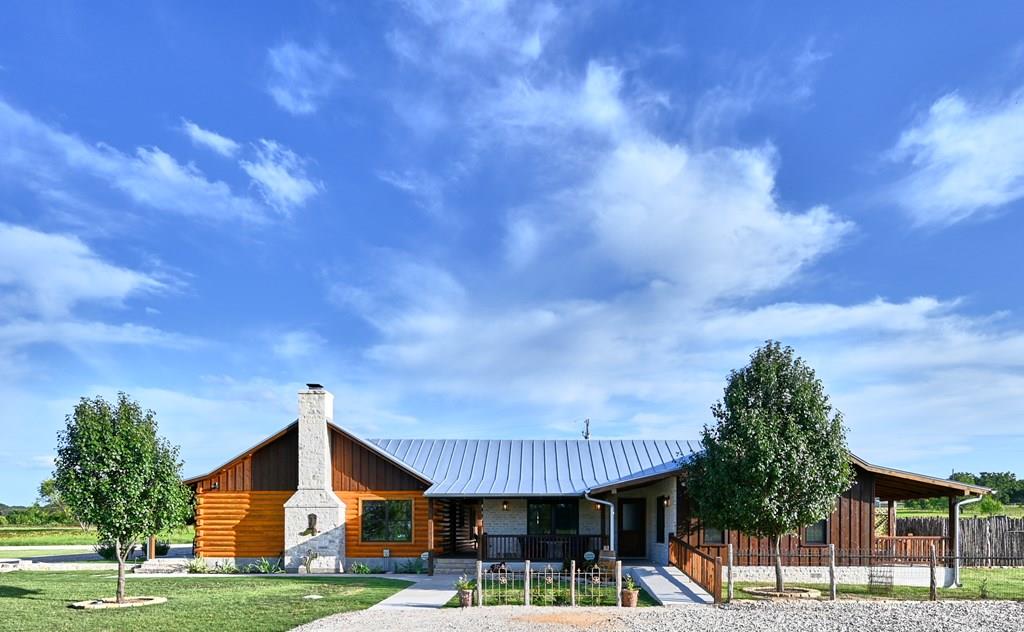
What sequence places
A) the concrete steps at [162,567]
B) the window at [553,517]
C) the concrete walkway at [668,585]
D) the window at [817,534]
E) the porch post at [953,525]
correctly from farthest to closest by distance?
the window at [553,517]
the concrete steps at [162,567]
the window at [817,534]
the porch post at [953,525]
the concrete walkway at [668,585]

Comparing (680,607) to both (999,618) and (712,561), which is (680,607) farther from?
(999,618)

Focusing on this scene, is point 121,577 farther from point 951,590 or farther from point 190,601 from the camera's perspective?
point 951,590

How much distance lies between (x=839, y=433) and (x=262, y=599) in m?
12.6

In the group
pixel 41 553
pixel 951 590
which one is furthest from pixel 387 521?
pixel 41 553

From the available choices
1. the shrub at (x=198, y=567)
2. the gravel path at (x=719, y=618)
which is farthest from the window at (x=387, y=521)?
the gravel path at (x=719, y=618)

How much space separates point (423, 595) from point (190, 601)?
15.7 feet

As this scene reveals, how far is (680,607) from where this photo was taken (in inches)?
591

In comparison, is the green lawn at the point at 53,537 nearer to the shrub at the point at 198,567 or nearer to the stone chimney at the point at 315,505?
the shrub at the point at 198,567

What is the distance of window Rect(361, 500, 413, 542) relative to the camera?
76.6 feet

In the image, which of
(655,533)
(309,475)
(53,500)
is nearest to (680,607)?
(655,533)

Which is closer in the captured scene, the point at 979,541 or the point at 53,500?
the point at 979,541

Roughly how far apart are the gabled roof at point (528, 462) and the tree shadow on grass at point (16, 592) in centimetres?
963

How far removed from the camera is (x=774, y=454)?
16.2m

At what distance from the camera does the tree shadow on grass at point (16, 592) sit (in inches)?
672
